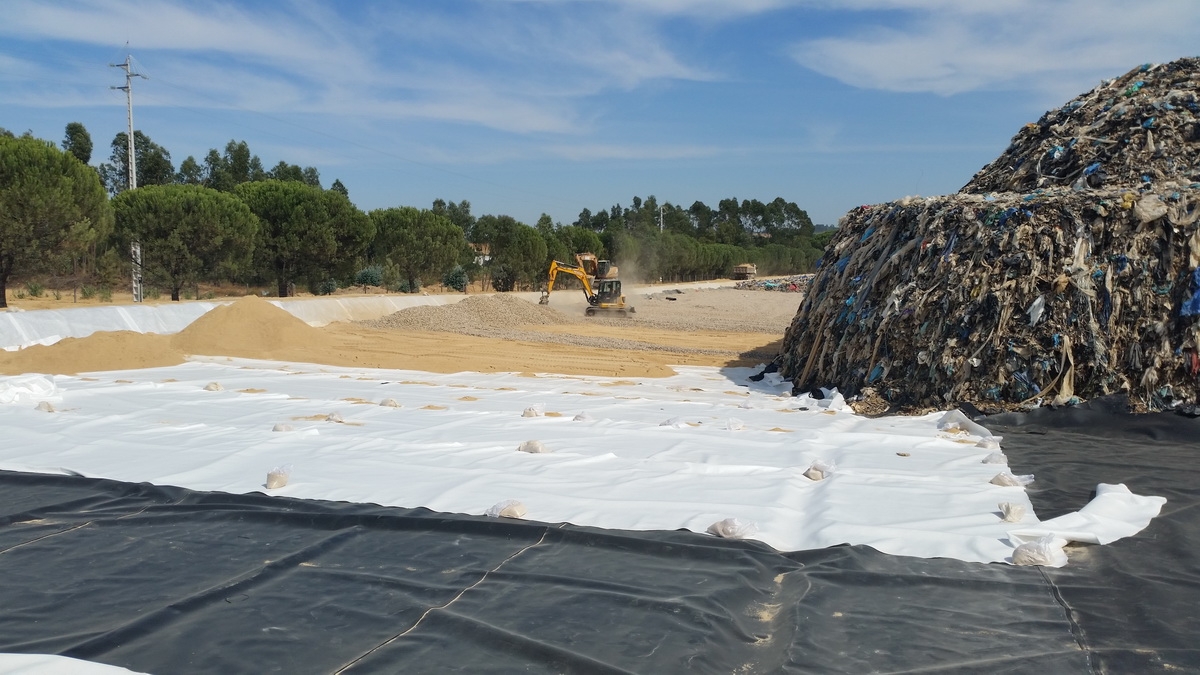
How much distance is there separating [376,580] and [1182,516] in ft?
12.7

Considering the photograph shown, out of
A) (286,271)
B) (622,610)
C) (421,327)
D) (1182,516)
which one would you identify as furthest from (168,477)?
(286,271)

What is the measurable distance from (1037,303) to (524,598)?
5.88 meters

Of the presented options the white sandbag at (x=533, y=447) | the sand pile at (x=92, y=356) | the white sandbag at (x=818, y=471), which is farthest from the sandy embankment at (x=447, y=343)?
the white sandbag at (x=818, y=471)

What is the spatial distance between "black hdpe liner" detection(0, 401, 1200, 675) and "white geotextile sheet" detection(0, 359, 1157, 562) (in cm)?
29

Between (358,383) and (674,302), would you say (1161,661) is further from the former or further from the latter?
(674,302)

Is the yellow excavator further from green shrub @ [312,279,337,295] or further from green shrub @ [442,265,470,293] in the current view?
green shrub @ [442,265,470,293]

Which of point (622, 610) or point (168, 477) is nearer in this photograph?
point (622, 610)

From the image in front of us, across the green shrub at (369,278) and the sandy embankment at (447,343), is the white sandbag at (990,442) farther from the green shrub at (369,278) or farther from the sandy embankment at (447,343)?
the green shrub at (369,278)

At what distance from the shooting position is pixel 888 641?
2.72 m

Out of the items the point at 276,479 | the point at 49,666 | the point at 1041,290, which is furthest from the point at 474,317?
the point at 49,666

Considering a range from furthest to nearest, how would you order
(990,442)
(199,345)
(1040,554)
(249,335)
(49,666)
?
1. (249,335)
2. (199,345)
3. (990,442)
4. (1040,554)
5. (49,666)

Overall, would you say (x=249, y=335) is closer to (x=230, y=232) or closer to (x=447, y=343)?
(x=447, y=343)

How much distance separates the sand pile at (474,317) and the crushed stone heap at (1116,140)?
427 inches

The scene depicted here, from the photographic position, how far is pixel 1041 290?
23.5 ft
